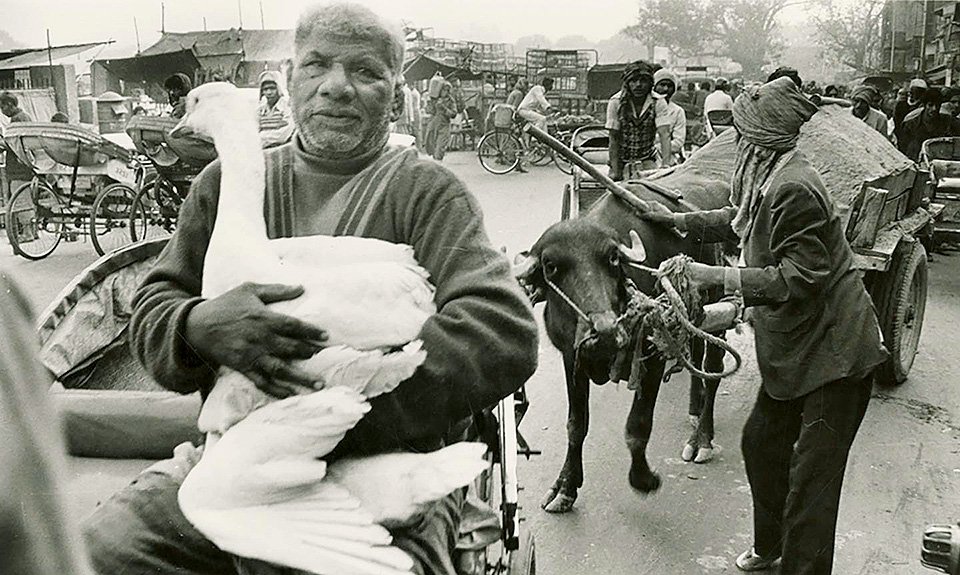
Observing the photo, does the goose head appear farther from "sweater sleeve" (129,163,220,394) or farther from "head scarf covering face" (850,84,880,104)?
"head scarf covering face" (850,84,880,104)

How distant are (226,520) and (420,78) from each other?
1.06 m

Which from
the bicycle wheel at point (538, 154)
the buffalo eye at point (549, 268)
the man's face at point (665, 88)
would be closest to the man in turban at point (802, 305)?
the buffalo eye at point (549, 268)

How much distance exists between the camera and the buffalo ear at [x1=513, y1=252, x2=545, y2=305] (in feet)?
10.7

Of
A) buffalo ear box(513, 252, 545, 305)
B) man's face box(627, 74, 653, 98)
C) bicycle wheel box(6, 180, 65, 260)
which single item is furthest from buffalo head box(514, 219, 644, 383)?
man's face box(627, 74, 653, 98)

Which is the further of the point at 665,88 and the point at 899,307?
the point at 665,88

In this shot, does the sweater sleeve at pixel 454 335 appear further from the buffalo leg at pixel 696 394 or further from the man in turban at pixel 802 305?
the buffalo leg at pixel 696 394

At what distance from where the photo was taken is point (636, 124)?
602cm

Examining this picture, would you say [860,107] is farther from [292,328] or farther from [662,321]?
[292,328]

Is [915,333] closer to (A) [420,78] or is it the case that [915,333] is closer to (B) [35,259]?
(A) [420,78]

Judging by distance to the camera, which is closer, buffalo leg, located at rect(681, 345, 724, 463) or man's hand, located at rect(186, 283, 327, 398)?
man's hand, located at rect(186, 283, 327, 398)

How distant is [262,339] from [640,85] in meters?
4.94

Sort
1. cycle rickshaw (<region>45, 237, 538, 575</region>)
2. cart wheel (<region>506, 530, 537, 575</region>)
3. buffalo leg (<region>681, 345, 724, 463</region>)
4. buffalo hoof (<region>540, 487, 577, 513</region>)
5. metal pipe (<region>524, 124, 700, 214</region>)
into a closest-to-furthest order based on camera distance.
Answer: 1. cycle rickshaw (<region>45, 237, 538, 575</region>)
2. cart wheel (<region>506, 530, 537, 575</region>)
3. metal pipe (<region>524, 124, 700, 214</region>)
4. buffalo hoof (<region>540, 487, 577, 513</region>)
5. buffalo leg (<region>681, 345, 724, 463</region>)

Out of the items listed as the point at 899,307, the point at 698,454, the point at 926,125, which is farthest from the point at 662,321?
the point at 926,125

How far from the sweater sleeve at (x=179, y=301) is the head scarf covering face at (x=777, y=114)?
5.59 feet
